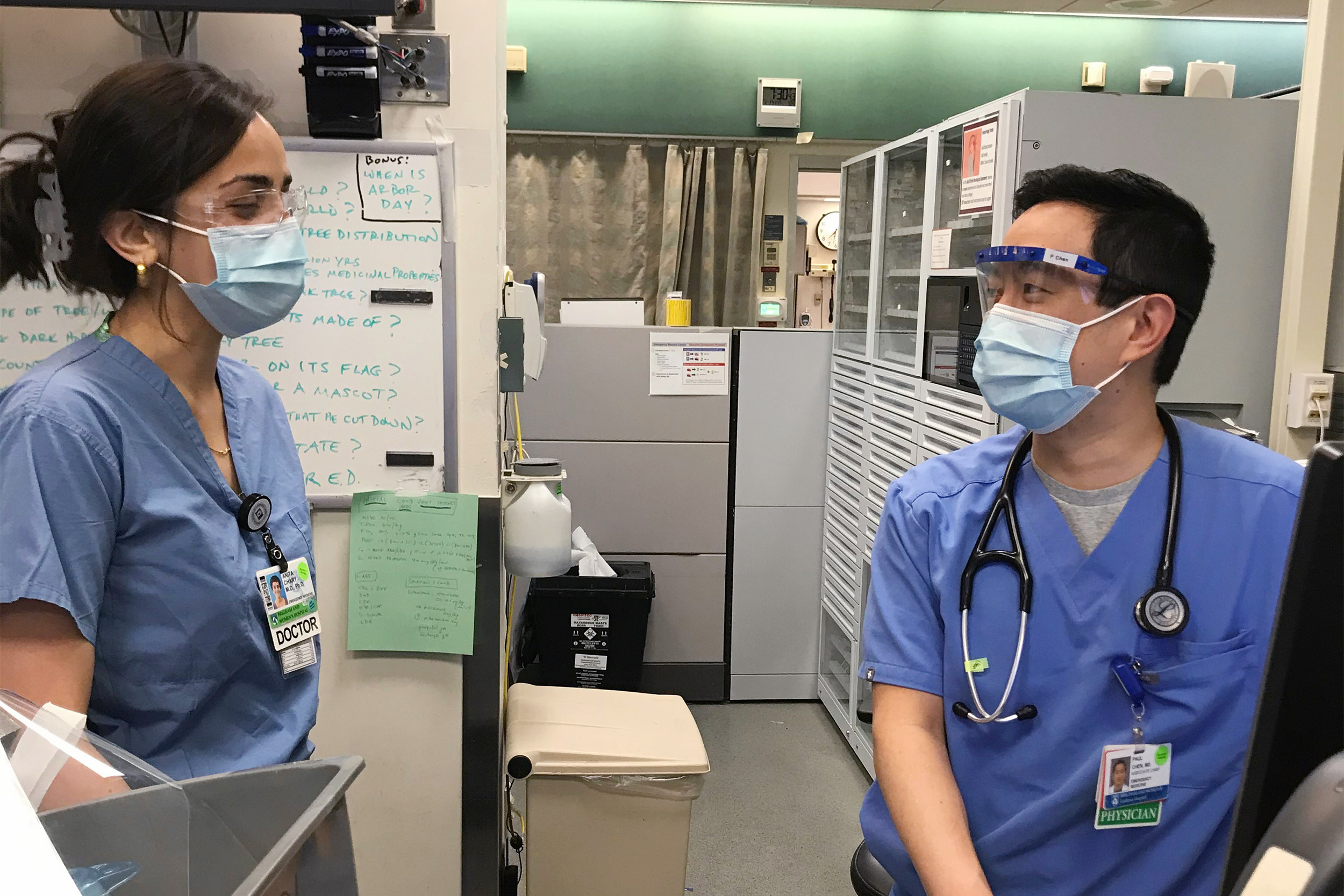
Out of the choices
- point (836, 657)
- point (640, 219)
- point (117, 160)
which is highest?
point (640, 219)

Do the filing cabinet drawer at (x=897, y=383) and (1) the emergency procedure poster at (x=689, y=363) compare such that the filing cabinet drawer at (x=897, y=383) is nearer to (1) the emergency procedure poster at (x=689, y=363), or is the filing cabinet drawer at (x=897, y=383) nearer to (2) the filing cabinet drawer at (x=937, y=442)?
(2) the filing cabinet drawer at (x=937, y=442)

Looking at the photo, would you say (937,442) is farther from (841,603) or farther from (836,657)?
(836,657)

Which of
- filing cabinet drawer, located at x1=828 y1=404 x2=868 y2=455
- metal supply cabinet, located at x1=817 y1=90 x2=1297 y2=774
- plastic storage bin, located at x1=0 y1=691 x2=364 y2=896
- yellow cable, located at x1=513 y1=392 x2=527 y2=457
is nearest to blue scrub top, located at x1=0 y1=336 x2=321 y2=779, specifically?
plastic storage bin, located at x1=0 y1=691 x2=364 y2=896

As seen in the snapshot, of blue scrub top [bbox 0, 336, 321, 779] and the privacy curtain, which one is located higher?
the privacy curtain

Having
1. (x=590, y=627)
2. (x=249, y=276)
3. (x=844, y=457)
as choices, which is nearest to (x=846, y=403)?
(x=844, y=457)

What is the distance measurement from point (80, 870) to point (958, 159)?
106 inches

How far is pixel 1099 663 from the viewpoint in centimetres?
118

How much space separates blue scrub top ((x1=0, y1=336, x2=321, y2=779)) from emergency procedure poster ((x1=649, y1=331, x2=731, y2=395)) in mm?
2537

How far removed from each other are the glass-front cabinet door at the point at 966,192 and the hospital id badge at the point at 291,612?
1.57 metres

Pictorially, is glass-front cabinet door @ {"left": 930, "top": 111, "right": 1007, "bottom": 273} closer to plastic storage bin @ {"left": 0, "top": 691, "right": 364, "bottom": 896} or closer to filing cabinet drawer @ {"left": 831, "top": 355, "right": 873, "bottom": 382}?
filing cabinet drawer @ {"left": 831, "top": 355, "right": 873, "bottom": 382}

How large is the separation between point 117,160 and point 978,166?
1.90 metres

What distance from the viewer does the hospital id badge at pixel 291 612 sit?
1.32 metres

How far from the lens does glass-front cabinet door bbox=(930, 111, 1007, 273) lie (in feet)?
7.75

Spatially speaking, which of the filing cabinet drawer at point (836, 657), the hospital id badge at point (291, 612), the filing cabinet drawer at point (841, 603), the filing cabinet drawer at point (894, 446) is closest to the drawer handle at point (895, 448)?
the filing cabinet drawer at point (894, 446)
